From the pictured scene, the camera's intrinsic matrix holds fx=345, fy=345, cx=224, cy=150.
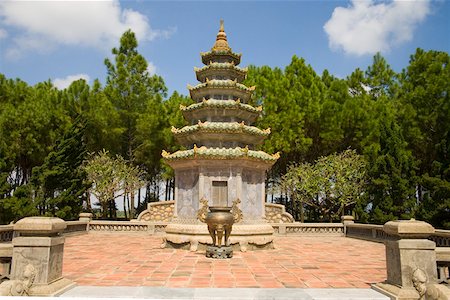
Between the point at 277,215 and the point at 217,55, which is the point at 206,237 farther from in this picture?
the point at 277,215

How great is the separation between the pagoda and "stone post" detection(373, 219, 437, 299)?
793cm

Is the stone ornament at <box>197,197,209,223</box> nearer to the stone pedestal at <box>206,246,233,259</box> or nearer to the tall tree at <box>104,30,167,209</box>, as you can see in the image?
the stone pedestal at <box>206,246,233,259</box>

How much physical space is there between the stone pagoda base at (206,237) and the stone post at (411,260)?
7.91m

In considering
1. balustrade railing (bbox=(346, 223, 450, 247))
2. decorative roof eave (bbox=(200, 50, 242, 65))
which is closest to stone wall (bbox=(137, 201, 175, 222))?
→ decorative roof eave (bbox=(200, 50, 242, 65))

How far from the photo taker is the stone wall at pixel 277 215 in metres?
26.2

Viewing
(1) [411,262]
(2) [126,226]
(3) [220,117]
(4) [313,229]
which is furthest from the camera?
(2) [126,226]

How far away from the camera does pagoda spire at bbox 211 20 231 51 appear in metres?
18.4

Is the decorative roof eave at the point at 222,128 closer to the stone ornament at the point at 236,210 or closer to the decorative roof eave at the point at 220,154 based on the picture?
the decorative roof eave at the point at 220,154

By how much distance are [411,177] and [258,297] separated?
1990 centimetres

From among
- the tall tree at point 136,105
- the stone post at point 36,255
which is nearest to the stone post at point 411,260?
the stone post at point 36,255

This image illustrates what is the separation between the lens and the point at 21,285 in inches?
236

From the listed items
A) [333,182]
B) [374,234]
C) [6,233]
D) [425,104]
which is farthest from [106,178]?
[425,104]

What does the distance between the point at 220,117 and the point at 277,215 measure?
1241 cm

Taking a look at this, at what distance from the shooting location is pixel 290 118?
3112 cm
